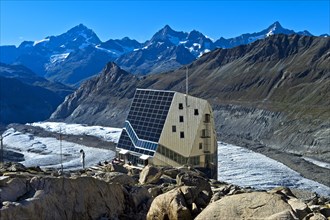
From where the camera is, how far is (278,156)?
104 metres

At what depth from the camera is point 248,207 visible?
13359mm

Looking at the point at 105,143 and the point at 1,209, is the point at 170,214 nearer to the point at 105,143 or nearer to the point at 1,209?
the point at 1,209

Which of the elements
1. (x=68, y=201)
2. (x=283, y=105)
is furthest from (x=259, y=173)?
(x=283, y=105)

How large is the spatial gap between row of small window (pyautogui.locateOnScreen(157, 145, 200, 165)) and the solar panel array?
874 millimetres

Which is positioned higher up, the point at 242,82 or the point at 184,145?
the point at 242,82

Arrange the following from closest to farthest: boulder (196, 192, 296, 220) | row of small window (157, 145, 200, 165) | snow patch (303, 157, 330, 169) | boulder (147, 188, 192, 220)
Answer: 1. boulder (196, 192, 296, 220)
2. boulder (147, 188, 192, 220)
3. row of small window (157, 145, 200, 165)
4. snow patch (303, 157, 330, 169)

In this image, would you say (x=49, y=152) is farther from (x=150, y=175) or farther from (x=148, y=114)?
(x=150, y=175)

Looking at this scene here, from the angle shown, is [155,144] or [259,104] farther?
[259,104]

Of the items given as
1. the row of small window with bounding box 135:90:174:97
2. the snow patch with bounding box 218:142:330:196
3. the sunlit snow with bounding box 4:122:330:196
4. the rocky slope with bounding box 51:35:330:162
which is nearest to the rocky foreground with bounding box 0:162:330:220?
the row of small window with bounding box 135:90:174:97

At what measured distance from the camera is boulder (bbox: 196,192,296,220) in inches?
515

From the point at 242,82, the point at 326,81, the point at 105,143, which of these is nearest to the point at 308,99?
the point at 326,81

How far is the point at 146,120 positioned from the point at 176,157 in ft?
21.7

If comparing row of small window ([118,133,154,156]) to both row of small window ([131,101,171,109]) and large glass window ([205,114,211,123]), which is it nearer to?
row of small window ([131,101,171,109])

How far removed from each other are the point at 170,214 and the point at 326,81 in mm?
151291
